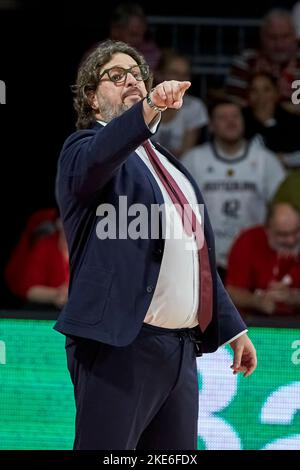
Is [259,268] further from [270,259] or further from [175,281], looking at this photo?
[175,281]

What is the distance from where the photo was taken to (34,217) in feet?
23.3

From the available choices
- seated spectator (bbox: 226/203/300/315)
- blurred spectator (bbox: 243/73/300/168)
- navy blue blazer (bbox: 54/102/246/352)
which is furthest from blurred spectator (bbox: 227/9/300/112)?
navy blue blazer (bbox: 54/102/246/352)

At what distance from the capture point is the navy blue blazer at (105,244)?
332cm

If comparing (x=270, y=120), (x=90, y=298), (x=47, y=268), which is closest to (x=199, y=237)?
(x=90, y=298)

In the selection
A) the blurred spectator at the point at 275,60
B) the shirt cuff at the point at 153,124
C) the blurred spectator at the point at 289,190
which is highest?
the blurred spectator at the point at 275,60

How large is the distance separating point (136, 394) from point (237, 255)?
3258 mm

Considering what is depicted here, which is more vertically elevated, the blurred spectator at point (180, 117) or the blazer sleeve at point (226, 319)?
the blurred spectator at point (180, 117)

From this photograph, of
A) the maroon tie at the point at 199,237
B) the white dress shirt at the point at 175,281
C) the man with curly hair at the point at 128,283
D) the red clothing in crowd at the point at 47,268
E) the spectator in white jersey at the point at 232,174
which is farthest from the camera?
the spectator in white jersey at the point at 232,174

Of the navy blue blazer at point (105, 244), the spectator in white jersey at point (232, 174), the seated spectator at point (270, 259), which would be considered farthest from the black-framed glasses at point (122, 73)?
the spectator in white jersey at point (232, 174)

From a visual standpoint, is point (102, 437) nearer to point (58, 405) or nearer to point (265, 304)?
point (58, 405)

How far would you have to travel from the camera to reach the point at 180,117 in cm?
794

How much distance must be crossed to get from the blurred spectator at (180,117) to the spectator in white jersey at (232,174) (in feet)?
1.15

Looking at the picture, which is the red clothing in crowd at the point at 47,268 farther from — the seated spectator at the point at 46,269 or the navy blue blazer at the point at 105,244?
the navy blue blazer at the point at 105,244

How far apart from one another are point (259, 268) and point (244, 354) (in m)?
2.72
